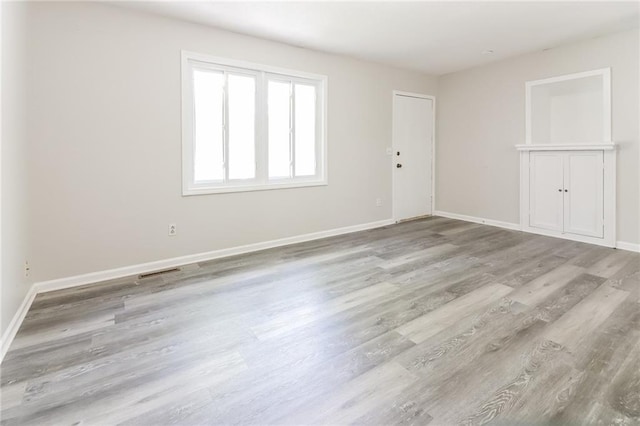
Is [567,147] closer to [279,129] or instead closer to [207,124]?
[279,129]

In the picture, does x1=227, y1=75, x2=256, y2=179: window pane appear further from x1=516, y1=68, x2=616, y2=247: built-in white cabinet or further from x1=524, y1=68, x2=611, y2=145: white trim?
x1=524, y1=68, x2=611, y2=145: white trim

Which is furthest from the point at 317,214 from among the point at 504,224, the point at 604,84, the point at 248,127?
the point at 604,84

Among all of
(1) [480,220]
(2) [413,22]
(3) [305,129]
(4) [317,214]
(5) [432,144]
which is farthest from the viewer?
(5) [432,144]

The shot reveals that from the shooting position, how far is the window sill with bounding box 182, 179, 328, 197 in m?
3.57

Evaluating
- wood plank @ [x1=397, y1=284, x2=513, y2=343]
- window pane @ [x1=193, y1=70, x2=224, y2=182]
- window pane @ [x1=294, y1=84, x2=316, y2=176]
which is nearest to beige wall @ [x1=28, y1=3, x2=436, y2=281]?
window pane @ [x1=193, y1=70, x2=224, y2=182]

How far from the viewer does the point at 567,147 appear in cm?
425

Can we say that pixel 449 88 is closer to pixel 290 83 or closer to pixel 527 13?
pixel 527 13

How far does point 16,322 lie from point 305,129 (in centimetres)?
342

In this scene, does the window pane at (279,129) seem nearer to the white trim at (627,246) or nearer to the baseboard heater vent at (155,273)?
the baseboard heater vent at (155,273)

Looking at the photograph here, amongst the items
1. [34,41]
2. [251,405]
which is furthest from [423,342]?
[34,41]

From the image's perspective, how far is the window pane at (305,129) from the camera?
14.4 ft

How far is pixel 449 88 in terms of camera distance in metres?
5.71

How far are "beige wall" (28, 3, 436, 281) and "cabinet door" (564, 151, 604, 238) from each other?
Result: 145 inches

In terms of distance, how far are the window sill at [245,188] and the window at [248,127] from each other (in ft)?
0.03
